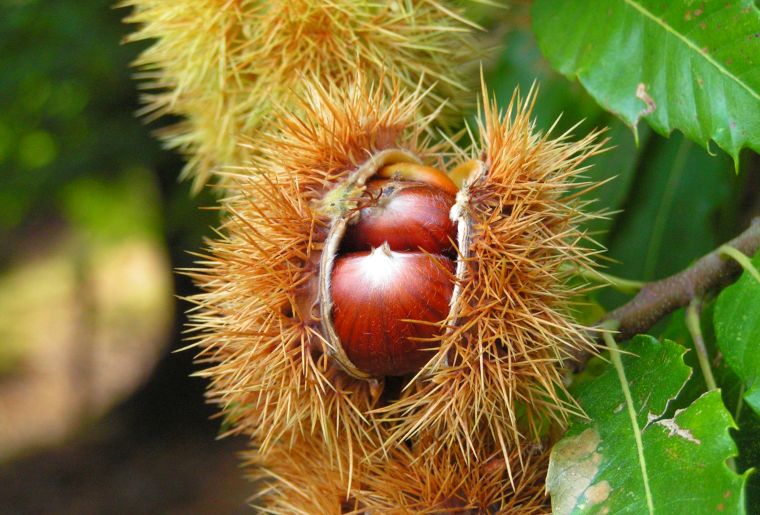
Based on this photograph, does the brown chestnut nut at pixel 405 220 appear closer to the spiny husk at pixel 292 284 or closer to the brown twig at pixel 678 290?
the spiny husk at pixel 292 284

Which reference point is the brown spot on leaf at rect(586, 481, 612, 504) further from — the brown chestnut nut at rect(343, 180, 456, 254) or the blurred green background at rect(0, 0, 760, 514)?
the blurred green background at rect(0, 0, 760, 514)

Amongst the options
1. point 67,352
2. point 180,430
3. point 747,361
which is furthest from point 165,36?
point 67,352

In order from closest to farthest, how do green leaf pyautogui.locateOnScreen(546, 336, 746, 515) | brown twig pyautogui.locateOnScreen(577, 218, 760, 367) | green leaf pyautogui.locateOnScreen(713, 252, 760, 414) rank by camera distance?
green leaf pyautogui.locateOnScreen(546, 336, 746, 515), green leaf pyautogui.locateOnScreen(713, 252, 760, 414), brown twig pyautogui.locateOnScreen(577, 218, 760, 367)

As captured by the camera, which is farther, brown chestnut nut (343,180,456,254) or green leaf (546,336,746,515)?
brown chestnut nut (343,180,456,254)

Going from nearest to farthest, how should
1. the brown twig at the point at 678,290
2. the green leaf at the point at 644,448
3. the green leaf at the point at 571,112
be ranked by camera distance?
1. the green leaf at the point at 644,448
2. the brown twig at the point at 678,290
3. the green leaf at the point at 571,112

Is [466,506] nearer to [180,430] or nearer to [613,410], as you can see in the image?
[613,410]

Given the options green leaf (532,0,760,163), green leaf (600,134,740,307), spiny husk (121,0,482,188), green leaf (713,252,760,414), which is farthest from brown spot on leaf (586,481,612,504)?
green leaf (600,134,740,307)

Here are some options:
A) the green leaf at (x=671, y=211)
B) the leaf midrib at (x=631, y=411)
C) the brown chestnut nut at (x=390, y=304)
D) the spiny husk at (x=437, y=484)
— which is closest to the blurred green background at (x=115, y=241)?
the green leaf at (x=671, y=211)
